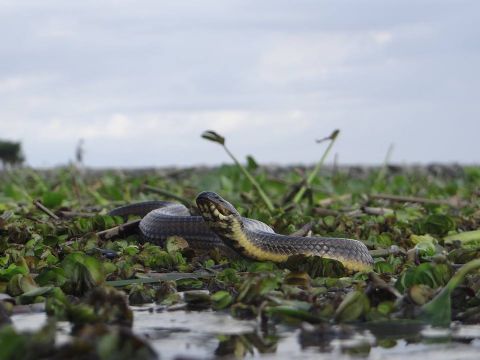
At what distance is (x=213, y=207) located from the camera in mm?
5973

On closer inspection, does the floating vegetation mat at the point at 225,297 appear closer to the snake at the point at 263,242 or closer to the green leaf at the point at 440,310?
the green leaf at the point at 440,310

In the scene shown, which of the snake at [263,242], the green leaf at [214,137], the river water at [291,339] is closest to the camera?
the river water at [291,339]

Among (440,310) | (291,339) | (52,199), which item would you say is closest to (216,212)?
(440,310)

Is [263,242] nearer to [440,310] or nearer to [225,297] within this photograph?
[225,297]

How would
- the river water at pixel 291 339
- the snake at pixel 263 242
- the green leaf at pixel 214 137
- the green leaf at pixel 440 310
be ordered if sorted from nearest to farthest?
the river water at pixel 291 339
the green leaf at pixel 440 310
the snake at pixel 263 242
the green leaf at pixel 214 137

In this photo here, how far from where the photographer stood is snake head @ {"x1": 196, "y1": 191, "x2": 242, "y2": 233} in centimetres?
596

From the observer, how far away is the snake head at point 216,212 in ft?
19.6

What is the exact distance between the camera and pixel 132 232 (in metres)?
7.46

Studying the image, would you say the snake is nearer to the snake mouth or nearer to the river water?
the snake mouth

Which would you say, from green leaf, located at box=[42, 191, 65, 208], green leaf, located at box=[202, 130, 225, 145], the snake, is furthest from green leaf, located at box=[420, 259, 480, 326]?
green leaf, located at box=[42, 191, 65, 208]

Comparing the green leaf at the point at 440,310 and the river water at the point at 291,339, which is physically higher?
the green leaf at the point at 440,310

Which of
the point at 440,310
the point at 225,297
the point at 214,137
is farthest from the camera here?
the point at 214,137

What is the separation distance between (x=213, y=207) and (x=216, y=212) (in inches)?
1.7

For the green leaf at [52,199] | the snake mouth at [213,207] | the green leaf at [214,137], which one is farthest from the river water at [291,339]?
the green leaf at [52,199]
